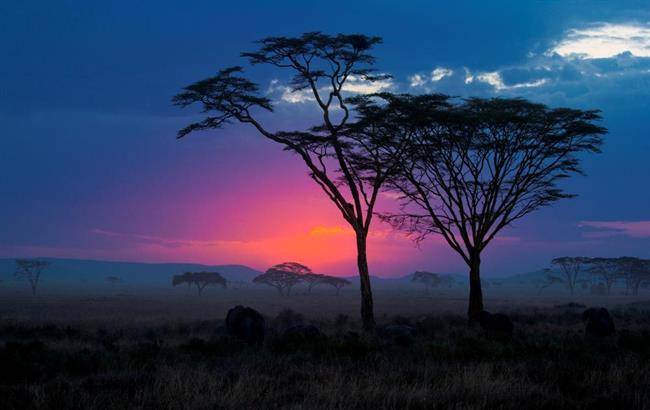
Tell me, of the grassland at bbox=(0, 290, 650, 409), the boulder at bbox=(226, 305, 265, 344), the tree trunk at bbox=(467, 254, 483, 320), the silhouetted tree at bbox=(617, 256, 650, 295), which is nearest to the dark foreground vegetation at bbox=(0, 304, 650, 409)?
the grassland at bbox=(0, 290, 650, 409)

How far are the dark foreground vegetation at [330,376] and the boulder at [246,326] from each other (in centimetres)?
215

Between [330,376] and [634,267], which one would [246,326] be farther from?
[634,267]

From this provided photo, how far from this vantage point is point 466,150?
1107 inches

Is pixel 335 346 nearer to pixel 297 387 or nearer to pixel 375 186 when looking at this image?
→ pixel 297 387

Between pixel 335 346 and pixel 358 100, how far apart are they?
586 inches

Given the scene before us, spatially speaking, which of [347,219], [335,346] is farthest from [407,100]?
[335,346]

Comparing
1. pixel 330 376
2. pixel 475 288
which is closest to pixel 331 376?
pixel 330 376

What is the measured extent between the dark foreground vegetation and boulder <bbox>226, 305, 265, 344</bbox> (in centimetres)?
215

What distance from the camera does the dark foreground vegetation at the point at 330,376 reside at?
26.8ft

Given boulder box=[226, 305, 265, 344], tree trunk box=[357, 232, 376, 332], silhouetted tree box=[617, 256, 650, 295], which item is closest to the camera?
boulder box=[226, 305, 265, 344]

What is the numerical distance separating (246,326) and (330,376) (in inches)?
370

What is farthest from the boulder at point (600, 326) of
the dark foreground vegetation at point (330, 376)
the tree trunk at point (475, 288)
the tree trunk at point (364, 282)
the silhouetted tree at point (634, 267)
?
the silhouetted tree at point (634, 267)

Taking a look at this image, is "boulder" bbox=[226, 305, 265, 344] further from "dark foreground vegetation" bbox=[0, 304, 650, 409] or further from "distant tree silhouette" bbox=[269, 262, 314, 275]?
"distant tree silhouette" bbox=[269, 262, 314, 275]

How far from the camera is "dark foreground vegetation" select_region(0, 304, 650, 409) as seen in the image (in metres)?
8.16
